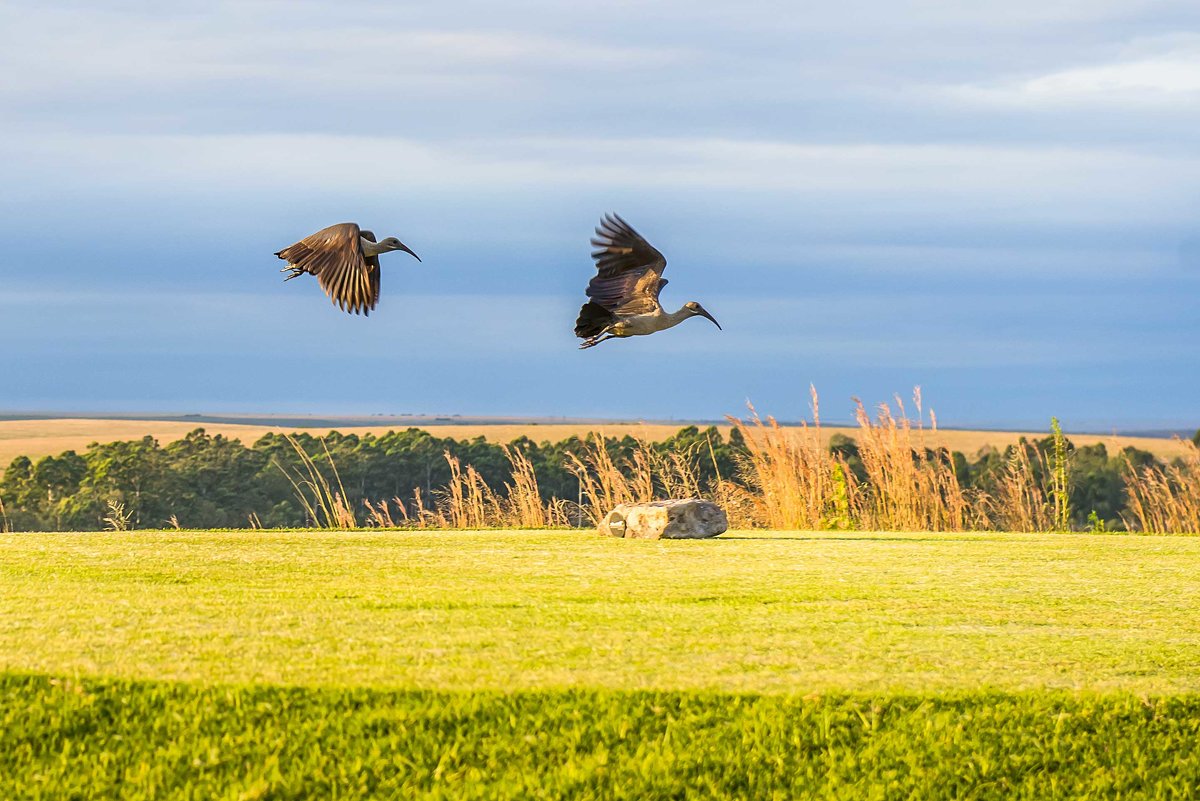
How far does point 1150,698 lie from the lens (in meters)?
4.76

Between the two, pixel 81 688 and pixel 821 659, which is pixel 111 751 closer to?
pixel 81 688

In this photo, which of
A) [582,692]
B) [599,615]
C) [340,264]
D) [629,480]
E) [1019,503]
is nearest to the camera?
[582,692]

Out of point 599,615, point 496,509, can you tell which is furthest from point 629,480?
point 599,615

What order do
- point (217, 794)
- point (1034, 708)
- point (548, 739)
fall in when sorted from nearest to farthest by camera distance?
point (217, 794) → point (548, 739) → point (1034, 708)

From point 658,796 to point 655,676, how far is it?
2.05 ft

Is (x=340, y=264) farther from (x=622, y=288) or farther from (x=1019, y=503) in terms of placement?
(x=1019, y=503)

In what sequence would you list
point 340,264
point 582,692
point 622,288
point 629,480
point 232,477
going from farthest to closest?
point 232,477 → point 629,480 → point 622,288 → point 340,264 → point 582,692

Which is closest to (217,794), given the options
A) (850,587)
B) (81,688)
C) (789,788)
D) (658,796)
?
(81,688)

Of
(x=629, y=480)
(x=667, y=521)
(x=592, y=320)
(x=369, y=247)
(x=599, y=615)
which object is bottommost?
(x=599, y=615)

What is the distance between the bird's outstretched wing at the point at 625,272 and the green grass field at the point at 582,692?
2592 millimetres

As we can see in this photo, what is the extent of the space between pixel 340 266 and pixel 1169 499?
749 centimetres

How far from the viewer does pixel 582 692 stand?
15.0 feet

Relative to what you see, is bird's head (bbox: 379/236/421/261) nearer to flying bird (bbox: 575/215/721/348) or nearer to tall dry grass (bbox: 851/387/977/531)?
flying bird (bbox: 575/215/721/348)

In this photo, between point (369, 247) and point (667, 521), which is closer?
point (369, 247)
